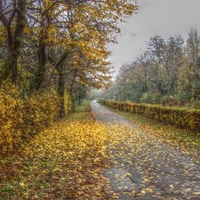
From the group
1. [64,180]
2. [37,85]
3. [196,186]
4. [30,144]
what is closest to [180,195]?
Result: [196,186]

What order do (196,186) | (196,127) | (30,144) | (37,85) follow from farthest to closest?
(37,85), (196,127), (30,144), (196,186)

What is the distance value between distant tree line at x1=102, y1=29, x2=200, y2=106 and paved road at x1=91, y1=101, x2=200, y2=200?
20.0 metres

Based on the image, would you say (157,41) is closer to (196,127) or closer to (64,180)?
(196,127)

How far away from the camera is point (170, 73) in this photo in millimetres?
46125

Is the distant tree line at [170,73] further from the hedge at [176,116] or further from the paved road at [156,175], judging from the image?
the paved road at [156,175]

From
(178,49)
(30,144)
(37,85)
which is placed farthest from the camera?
(178,49)

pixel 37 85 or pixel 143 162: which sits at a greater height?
pixel 37 85

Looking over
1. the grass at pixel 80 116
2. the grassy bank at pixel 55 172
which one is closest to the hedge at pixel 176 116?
the grass at pixel 80 116

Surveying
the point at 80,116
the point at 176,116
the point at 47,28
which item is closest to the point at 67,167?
the point at 47,28

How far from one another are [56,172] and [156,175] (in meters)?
2.83

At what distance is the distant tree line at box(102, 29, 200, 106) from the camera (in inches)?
1319

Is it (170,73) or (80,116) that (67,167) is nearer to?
(80,116)

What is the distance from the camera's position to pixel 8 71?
11.5 meters

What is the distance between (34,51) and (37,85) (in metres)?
4.89
